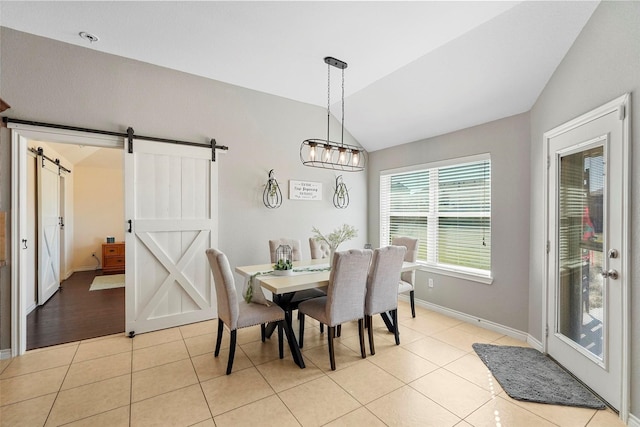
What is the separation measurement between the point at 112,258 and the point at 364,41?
660cm

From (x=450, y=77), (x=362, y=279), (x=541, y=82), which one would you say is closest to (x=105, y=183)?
(x=362, y=279)

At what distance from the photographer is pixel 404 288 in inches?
141

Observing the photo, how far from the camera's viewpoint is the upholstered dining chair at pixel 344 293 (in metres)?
2.50

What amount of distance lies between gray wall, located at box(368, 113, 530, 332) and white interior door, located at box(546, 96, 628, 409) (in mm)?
425

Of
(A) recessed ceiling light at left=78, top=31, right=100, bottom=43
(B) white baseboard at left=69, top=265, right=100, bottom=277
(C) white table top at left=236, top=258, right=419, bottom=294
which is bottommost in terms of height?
(B) white baseboard at left=69, top=265, right=100, bottom=277

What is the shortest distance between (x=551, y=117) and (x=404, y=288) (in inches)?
91.7

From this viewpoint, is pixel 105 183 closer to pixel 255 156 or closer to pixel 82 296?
pixel 82 296

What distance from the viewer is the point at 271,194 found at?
412 cm

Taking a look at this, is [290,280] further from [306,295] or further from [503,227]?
[503,227]

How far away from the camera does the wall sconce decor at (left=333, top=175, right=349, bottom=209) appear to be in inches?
190

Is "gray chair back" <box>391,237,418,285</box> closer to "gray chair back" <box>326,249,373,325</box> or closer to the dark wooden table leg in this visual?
"gray chair back" <box>326,249,373,325</box>

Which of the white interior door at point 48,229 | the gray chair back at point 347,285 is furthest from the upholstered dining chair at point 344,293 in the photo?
the white interior door at point 48,229

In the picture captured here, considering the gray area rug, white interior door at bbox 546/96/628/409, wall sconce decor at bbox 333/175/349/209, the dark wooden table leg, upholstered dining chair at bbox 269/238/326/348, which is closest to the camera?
white interior door at bbox 546/96/628/409

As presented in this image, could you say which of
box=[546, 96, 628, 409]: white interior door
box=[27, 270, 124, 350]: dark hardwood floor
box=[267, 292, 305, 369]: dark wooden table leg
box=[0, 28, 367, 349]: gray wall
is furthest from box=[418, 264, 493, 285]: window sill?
box=[27, 270, 124, 350]: dark hardwood floor
